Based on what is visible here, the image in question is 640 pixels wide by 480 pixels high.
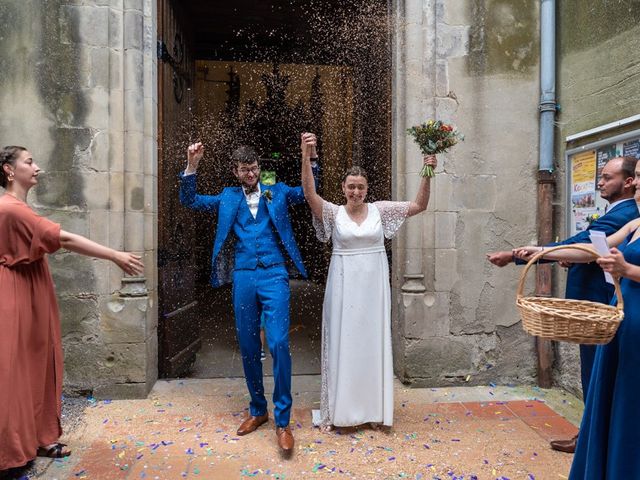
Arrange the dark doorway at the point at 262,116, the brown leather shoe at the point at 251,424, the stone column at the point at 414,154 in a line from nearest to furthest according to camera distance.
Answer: the brown leather shoe at the point at 251,424
the stone column at the point at 414,154
the dark doorway at the point at 262,116

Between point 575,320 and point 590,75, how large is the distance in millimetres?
2828

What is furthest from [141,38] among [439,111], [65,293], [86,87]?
[439,111]

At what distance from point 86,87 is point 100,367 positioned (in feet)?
7.53

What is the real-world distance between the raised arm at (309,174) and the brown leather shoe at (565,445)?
2151mm

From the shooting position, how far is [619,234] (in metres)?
2.64

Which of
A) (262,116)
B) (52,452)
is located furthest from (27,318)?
(262,116)

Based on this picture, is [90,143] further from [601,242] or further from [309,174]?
[601,242]

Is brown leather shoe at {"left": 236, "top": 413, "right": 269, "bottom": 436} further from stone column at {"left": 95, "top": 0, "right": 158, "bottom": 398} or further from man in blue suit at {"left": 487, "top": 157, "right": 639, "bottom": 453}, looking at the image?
man in blue suit at {"left": 487, "top": 157, "right": 639, "bottom": 453}

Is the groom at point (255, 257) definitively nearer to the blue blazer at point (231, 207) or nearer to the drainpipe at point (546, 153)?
the blue blazer at point (231, 207)

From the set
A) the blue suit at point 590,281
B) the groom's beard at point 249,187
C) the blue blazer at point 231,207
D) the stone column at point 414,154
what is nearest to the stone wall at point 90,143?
the blue blazer at point 231,207

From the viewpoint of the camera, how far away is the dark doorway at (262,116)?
5.00m

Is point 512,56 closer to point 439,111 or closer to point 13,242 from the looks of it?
point 439,111

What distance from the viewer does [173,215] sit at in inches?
196

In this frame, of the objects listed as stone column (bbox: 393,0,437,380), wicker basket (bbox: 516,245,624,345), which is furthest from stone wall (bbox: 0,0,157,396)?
wicker basket (bbox: 516,245,624,345)
